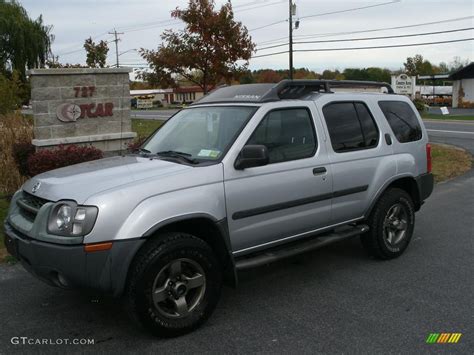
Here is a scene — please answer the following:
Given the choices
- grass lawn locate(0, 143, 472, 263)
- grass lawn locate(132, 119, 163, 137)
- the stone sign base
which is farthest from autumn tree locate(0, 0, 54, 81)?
grass lawn locate(0, 143, 472, 263)

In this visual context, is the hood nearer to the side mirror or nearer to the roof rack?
the side mirror

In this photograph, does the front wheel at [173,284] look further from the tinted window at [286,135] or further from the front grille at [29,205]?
the tinted window at [286,135]

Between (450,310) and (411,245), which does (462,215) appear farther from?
(450,310)

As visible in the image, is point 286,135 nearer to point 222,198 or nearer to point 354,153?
point 354,153

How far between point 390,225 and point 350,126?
1234 mm

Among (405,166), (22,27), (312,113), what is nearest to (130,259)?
(312,113)

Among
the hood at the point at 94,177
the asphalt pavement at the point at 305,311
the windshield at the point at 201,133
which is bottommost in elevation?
the asphalt pavement at the point at 305,311

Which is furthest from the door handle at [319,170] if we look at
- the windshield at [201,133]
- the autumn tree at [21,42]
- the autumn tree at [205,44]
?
the autumn tree at [21,42]

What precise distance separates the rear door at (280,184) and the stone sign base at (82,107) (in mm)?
5720

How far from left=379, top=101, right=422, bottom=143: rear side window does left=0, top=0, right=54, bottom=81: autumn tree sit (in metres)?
31.3

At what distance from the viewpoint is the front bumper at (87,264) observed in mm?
3250

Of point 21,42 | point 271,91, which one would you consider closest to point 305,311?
point 271,91

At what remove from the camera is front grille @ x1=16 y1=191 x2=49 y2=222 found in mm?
3654

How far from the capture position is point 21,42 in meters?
33.1
